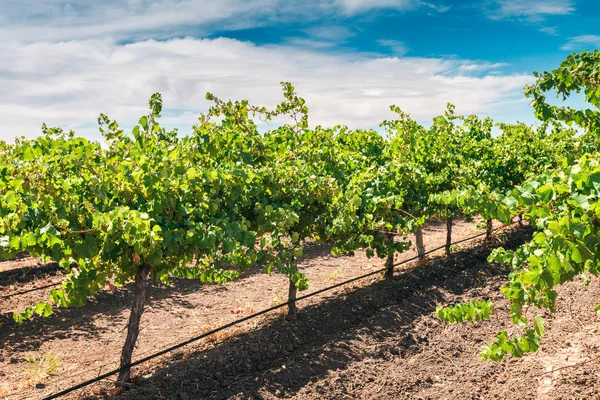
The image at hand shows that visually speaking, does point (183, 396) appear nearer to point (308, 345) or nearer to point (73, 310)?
point (308, 345)

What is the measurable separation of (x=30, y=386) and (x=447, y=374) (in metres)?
5.46

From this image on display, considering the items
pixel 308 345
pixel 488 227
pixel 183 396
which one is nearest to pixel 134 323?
pixel 183 396

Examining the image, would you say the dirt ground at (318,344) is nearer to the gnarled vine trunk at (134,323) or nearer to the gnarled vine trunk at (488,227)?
the gnarled vine trunk at (134,323)

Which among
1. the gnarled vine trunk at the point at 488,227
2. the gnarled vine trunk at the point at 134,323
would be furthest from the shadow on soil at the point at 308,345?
the gnarled vine trunk at the point at 488,227

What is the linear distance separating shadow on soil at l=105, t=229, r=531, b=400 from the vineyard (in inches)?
1.3

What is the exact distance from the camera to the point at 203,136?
5.75m

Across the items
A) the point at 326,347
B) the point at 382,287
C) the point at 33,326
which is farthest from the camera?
the point at 382,287

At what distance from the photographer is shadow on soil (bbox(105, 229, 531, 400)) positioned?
6.05 metres

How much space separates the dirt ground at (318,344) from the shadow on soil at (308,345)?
18mm

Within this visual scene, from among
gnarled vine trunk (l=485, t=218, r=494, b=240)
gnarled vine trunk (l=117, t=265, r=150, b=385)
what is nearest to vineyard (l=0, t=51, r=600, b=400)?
gnarled vine trunk (l=117, t=265, r=150, b=385)

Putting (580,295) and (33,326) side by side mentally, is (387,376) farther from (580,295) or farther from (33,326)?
(33,326)

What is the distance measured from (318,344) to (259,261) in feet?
5.74

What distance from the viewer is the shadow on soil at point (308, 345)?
6051mm

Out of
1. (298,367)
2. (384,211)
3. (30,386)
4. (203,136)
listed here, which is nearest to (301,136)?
(384,211)
